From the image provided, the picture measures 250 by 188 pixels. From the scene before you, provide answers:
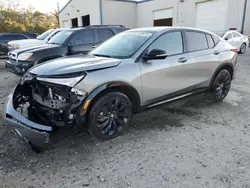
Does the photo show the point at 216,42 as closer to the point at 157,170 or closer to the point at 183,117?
the point at 183,117

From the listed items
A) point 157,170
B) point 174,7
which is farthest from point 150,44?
point 174,7

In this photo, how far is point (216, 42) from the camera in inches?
181

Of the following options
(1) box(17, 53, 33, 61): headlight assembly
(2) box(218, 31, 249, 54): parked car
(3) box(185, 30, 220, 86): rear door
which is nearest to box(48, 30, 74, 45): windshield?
(1) box(17, 53, 33, 61): headlight assembly

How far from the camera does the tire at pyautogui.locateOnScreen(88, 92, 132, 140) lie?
2.96 metres

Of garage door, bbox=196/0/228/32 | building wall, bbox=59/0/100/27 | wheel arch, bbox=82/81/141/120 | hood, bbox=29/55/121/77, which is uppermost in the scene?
building wall, bbox=59/0/100/27

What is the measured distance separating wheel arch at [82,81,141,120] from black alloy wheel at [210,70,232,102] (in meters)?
2.19

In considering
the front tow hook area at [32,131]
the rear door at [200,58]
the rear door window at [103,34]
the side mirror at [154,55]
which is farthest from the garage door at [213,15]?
the front tow hook area at [32,131]

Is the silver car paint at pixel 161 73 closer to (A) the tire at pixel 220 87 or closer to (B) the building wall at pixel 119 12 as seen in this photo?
(A) the tire at pixel 220 87

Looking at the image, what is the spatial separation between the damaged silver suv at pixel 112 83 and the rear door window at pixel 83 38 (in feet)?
10.6

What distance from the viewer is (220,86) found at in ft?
15.8

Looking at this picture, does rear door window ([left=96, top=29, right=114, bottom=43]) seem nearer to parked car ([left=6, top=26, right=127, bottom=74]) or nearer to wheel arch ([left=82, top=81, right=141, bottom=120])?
parked car ([left=6, top=26, right=127, bottom=74])

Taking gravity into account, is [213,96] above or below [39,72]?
below

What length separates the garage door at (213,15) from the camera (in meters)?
17.1

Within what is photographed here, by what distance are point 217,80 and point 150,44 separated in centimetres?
210
